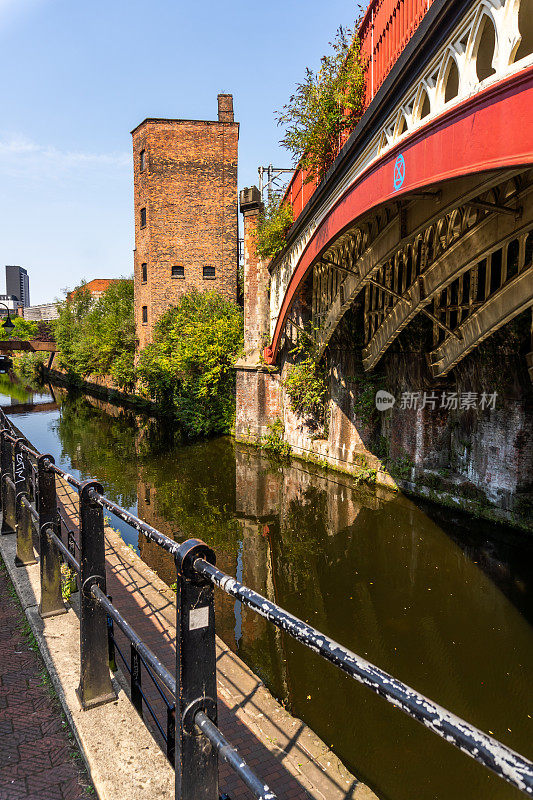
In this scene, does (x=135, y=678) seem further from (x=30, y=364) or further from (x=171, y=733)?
(x=30, y=364)

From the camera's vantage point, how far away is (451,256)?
6797 millimetres

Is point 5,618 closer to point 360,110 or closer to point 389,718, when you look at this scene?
point 389,718

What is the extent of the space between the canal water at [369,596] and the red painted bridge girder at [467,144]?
4.29 meters

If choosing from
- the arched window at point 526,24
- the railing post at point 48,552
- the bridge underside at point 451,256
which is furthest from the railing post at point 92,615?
the arched window at point 526,24

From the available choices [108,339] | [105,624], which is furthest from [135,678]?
[108,339]

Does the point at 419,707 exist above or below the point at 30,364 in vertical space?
below

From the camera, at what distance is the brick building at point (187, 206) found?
24453 millimetres

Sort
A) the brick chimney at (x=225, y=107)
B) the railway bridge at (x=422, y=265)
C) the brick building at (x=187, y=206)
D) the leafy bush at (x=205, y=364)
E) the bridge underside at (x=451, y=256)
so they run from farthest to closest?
the brick chimney at (x=225, y=107) → the brick building at (x=187, y=206) → the leafy bush at (x=205, y=364) → the bridge underside at (x=451, y=256) → the railway bridge at (x=422, y=265)

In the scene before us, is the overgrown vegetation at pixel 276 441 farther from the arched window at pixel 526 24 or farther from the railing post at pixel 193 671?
the railing post at pixel 193 671

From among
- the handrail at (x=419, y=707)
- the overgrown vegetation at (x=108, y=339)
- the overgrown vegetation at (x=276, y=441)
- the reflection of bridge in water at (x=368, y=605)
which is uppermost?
the overgrown vegetation at (x=108, y=339)

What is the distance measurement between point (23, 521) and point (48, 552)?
1.05 m

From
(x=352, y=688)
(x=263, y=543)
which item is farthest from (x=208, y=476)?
(x=352, y=688)

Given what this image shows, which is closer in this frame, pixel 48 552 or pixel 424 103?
pixel 48 552

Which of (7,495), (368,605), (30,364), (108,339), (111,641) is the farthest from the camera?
(30,364)
